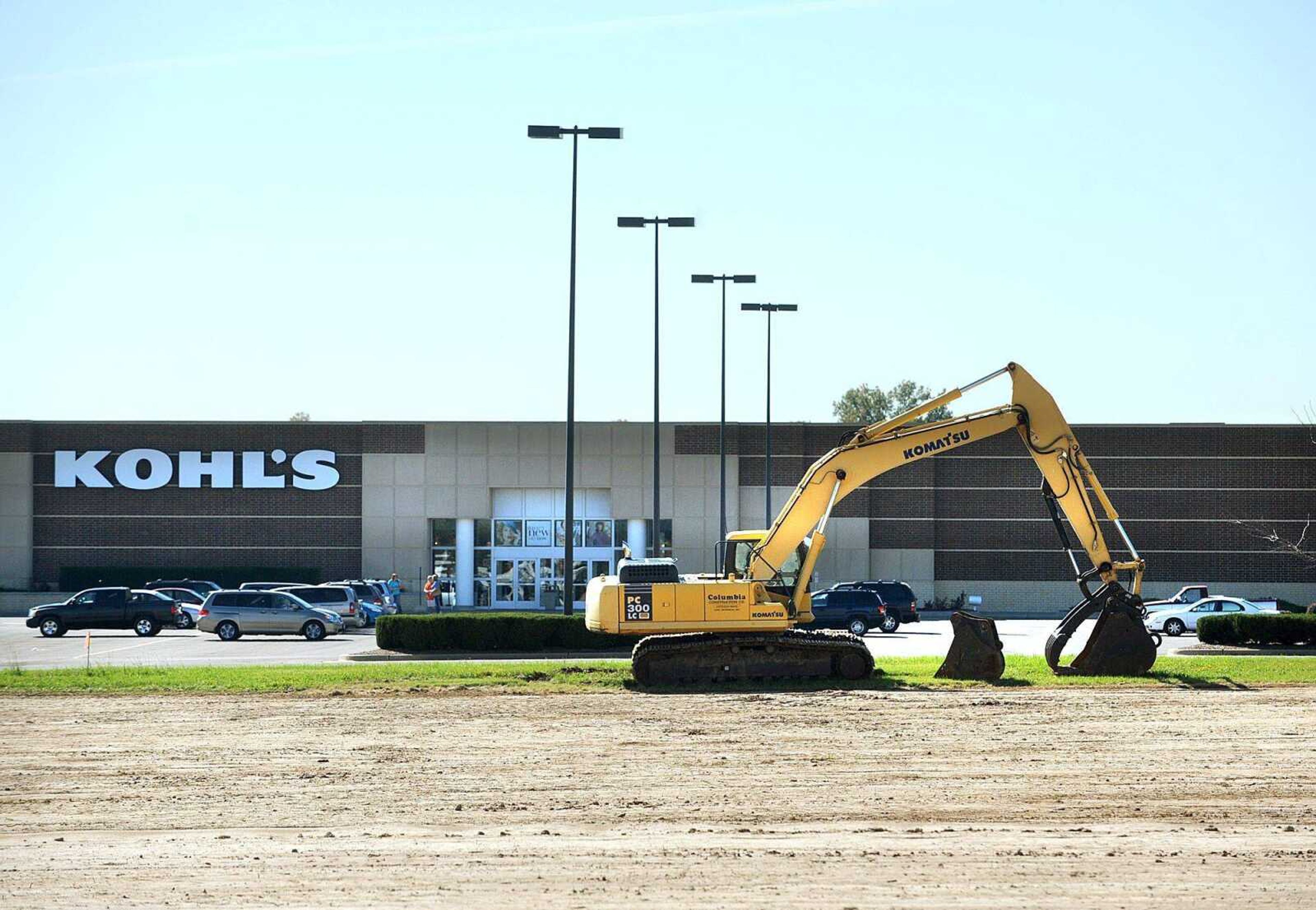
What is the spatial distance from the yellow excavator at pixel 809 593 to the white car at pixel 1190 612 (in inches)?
802

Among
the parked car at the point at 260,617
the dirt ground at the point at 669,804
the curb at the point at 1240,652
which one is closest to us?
the dirt ground at the point at 669,804

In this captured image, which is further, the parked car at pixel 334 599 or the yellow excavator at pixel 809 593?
the parked car at pixel 334 599

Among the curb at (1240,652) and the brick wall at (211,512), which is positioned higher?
the brick wall at (211,512)

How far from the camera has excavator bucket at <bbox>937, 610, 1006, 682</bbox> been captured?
2445cm

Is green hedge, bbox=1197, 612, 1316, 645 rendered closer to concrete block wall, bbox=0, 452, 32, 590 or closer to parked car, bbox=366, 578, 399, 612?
parked car, bbox=366, 578, 399, 612

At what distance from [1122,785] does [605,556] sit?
44.8 metres

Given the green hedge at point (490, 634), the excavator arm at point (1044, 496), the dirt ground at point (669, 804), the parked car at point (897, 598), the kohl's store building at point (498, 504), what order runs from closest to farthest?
the dirt ground at point (669, 804), the excavator arm at point (1044, 496), the green hedge at point (490, 634), the parked car at point (897, 598), the kohl's store building at point (498, 504)

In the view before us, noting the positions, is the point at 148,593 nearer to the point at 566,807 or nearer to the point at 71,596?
the point at 71,596

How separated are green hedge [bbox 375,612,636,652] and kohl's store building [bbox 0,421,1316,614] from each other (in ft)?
82.6

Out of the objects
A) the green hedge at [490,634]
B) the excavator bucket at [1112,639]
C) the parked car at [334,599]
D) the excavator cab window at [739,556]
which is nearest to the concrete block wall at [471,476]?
the parked car at [334,599]

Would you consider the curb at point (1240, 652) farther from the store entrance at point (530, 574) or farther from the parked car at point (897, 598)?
the store entrance at point (530, 574)

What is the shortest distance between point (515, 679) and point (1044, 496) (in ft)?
29.5

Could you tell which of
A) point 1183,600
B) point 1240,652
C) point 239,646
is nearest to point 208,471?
point 239,646

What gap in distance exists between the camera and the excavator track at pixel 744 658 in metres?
23.8
